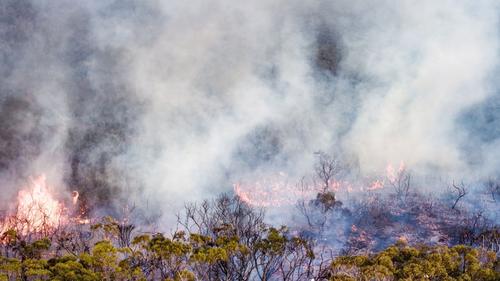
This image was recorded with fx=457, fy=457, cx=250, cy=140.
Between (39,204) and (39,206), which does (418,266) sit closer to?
(39,206)

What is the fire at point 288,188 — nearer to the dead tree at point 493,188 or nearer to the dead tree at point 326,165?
the dead tree at point 326,165

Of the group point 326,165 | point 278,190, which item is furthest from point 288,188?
point 326,165

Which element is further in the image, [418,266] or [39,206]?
[39,206]

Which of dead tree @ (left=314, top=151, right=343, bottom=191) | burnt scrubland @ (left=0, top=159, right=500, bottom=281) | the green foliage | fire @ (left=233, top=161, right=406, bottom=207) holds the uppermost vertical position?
dead tree @ (left=314, top=151, right=343, bottom=191)

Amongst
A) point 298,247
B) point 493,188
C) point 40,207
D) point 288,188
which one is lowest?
point 298,247

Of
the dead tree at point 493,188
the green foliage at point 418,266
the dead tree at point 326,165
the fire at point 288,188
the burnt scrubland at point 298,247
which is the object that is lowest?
the green foliage at point 418,266

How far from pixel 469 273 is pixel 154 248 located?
19.3 m

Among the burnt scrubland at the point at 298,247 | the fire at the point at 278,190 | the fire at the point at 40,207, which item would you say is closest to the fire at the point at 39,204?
the fire at the point at 40,207

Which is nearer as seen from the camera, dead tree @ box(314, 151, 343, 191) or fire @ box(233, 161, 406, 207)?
fire @ box(233, 161, 406, 207)

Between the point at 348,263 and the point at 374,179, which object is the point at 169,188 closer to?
the point at 374,179

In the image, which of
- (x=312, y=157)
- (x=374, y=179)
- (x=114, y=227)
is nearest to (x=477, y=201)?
(x=374, y=179)

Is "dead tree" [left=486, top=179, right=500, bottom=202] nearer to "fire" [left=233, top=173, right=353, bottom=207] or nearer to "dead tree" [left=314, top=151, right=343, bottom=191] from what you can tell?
"fire" [left=233, top=173, right=353, bottom=207]

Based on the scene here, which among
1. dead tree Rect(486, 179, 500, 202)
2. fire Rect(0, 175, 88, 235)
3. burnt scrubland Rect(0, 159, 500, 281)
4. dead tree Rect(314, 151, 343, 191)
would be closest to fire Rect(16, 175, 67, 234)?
fire Rect(0, 175, 88, 235)

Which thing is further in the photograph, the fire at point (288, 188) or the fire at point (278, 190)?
the fire at point (288, 188)
